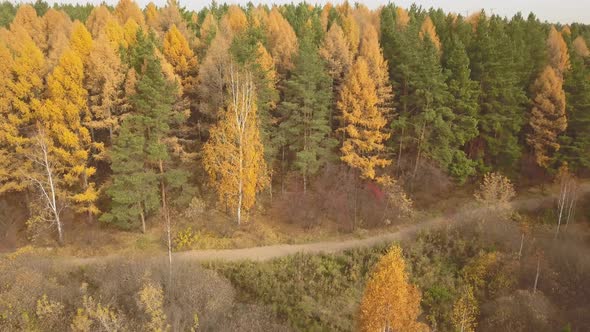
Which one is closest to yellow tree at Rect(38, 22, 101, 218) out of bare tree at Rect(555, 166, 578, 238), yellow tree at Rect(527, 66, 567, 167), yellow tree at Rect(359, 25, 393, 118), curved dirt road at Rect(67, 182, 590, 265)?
curved dirt road at Rect(67, 182, 590, 265)

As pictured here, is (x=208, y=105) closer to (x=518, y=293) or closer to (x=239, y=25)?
(x=239, y=25)

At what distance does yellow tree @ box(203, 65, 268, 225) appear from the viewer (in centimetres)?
3062

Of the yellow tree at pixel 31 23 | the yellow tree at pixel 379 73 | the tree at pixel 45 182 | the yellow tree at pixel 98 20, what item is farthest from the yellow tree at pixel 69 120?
the yellow tree at pixel 31 23

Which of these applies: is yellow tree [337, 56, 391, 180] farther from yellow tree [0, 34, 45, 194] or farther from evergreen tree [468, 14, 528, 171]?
yellow tree [0, 34, 45, 194]

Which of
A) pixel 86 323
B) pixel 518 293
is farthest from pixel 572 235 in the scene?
pixel 86 323

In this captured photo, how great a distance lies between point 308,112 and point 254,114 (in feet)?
16.5

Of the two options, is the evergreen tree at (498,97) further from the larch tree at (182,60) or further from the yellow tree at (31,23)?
the yellow tree at (31,23)

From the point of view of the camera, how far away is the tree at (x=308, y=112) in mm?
33562

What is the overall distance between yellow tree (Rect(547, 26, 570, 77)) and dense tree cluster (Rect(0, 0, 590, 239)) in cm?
23

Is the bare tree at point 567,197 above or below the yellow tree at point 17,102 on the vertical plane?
below

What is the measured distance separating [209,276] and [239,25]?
31325 mm

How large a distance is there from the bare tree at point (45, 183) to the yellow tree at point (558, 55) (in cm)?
4108

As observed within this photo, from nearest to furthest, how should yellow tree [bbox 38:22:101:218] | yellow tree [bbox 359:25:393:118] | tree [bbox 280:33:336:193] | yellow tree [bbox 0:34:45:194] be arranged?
yellow tree [bbox 38:22:101:218], yellow tree [bbox 0:34:45:194], tree [bbox 280:33:336:193], yellow tree [bbox 359:25:393:118]

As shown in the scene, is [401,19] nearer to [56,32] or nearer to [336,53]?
[336,53]
